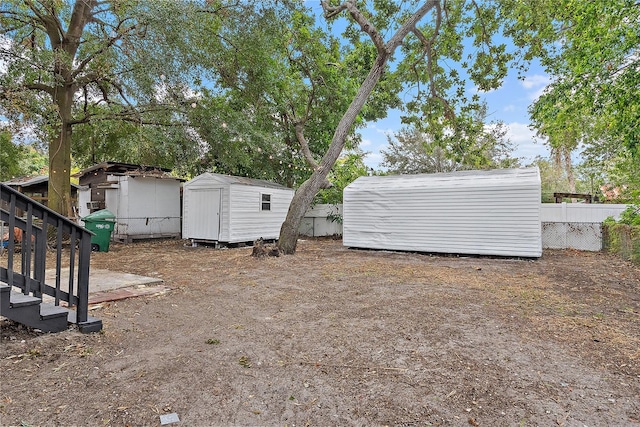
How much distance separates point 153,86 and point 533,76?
10299 mm

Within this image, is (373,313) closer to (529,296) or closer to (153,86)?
(529,296)

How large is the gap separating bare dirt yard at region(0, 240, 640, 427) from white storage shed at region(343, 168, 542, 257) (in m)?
3.29

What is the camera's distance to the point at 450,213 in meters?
9.13

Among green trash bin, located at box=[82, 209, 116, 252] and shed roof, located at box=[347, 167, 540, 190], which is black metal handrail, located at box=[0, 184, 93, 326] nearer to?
green trash bin, located at box=[82, 209, 116, 252]

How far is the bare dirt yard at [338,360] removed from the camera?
1.98 m

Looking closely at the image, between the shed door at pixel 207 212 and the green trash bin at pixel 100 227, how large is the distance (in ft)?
7.31

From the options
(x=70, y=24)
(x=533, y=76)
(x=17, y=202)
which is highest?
(x=70, y=24)

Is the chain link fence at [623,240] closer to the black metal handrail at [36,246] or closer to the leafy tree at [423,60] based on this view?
the leafy tree at [423,60]

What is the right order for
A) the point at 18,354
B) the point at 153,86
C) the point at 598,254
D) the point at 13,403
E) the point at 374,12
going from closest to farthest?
the point at 13,403 → the point at 18,354 → the point at 153,86 → the point at 598,254 → the point at 374,12

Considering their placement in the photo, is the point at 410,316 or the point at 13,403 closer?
the point at 13,403

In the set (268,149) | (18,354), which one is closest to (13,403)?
(18,354)

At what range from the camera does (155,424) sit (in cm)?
184

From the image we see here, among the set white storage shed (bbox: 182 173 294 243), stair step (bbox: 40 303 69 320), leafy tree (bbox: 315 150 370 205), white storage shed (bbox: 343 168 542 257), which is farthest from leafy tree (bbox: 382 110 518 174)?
stair step (bbox: 40 303 69 320)

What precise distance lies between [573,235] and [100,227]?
13.0 m
